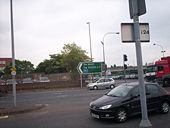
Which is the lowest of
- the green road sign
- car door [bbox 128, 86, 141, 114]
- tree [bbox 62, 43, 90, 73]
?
car door [bbox 128, 86, 141, 114]

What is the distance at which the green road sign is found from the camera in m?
44.2

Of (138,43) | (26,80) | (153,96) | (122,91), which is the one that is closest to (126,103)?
(122,91)

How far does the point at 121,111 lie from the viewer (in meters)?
10.4

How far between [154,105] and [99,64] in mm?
34310

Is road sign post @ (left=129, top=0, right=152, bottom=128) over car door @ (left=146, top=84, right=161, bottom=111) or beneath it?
over

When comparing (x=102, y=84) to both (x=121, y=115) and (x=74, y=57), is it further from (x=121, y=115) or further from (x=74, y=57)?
(x=121, y=115)

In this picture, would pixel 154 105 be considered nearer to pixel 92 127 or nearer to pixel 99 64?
pixel 92 127

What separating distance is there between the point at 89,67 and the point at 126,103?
3433 centimetres

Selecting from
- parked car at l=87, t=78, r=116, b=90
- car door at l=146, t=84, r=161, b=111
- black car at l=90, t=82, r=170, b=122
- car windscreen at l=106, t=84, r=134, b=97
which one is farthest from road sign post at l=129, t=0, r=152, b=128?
parked car at l=87, t=78, r=116, b=90

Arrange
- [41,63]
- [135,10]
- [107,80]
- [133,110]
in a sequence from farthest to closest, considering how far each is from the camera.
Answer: [41,63] → [107,80] → [133,110] → [135,10]

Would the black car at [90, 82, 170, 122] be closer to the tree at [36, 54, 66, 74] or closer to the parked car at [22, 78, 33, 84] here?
the parked car at [22, 78, 33, 84]

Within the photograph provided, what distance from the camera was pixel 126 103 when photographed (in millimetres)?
10570

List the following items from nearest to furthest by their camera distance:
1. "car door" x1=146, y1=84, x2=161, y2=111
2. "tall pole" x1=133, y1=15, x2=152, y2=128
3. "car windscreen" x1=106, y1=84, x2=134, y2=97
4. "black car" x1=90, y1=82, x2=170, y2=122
Answer: "tall pole" x1=133, y1=15, x2=152, y2=128, "black car" x1=90, y1=82, x2=170, y2=122, "car windscreen" x1=106, y1=84, x2=134, y2=97, "car door" x1=146, y1=84, x2=161, y2=111

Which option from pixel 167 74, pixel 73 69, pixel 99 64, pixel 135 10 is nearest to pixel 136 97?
pixel 135 10
